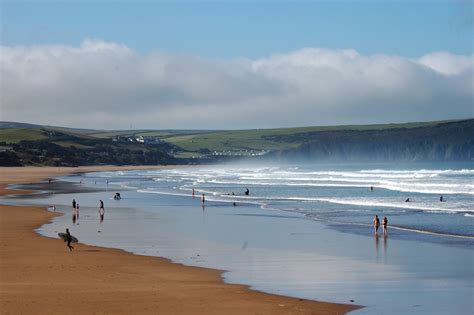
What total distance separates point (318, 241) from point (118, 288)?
1197 centimetres

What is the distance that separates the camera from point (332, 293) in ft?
61.2

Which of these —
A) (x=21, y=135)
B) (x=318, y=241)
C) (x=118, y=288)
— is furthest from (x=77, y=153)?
(x=118, y=288)

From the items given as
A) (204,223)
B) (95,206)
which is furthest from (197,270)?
(95,206)

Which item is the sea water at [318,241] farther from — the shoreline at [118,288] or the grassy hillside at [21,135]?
the grassy hillside at [21,135]

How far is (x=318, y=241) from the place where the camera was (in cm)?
2941

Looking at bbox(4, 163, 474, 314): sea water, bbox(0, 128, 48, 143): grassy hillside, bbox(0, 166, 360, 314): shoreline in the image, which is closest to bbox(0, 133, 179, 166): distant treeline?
bbox(0, 128, 48, 143): grassy hillside

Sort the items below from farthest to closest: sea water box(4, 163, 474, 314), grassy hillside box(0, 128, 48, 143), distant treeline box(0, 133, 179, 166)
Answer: grassy hillside box(0, 128, 48, 143)
distant treeline box(0, 133, 179, 166)
sea water box(4, 163, 474, 314)

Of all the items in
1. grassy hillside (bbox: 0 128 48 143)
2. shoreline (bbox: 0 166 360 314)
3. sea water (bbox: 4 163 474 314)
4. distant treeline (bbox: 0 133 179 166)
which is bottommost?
sea water (bbox: 4 163 474 314)

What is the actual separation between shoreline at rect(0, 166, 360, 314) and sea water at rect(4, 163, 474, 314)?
3.09ft

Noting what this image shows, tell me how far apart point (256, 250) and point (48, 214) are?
60.5ft

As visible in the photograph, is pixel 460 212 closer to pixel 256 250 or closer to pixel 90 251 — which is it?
pixel 256 250

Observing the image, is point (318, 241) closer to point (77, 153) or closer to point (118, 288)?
point (118, 288)

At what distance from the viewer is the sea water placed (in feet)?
62.9

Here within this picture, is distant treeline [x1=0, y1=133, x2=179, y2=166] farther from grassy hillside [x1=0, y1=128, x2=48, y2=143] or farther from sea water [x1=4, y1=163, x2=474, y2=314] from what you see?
sea water [x1=4, y1=163, x2=474, y2=314]
